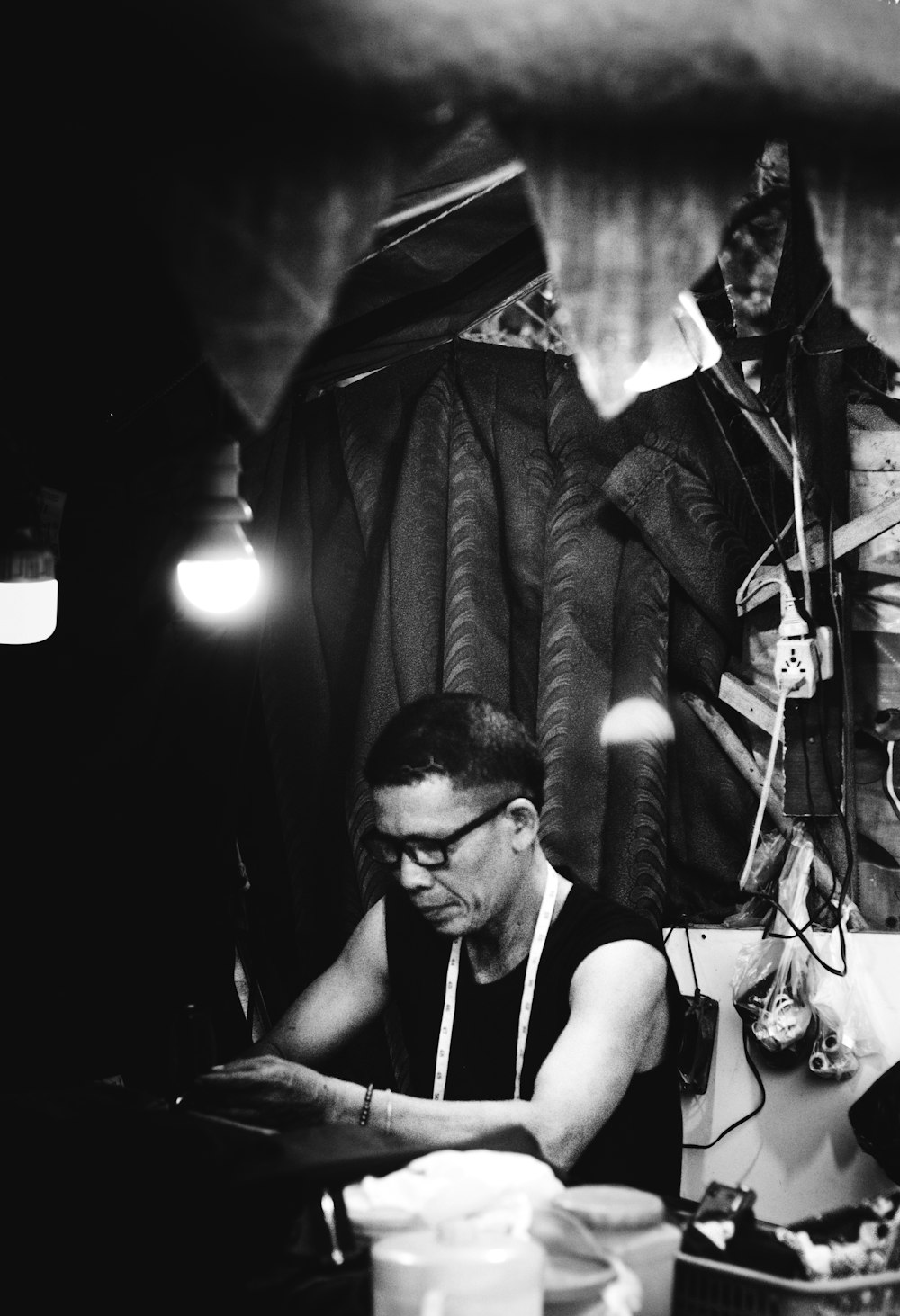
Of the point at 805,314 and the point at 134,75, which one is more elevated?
the point at 805,314

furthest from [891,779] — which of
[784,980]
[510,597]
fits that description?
[510,597]

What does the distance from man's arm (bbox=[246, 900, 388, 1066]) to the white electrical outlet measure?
52.8 inches

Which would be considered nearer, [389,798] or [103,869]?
[389,798]

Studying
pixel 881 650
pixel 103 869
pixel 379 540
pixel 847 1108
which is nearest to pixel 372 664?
pixel 379 540

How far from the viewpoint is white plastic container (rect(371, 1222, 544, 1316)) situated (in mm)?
1540

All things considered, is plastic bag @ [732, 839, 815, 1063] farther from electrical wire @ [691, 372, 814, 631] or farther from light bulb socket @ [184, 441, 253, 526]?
light bulb socket @ [184, 441, 253, 526]

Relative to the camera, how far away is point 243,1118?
233 centimetres

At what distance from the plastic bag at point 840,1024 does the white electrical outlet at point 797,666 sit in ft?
2.29

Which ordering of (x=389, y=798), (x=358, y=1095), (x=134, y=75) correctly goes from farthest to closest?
(x=389, y=798) < (x=358, y=1095) < (x=134, y=75)

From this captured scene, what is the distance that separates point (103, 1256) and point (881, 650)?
10.5 ft

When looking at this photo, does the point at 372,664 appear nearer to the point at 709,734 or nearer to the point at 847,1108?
the point at 709,734

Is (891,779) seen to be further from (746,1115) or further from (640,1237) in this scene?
(640,1237)

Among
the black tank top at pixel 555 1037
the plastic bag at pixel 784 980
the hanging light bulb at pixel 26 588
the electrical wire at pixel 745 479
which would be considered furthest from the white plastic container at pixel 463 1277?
the electrical wire at pixel 745 479

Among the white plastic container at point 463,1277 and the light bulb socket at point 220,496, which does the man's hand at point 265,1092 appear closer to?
the white plastic container at point 463,1277
